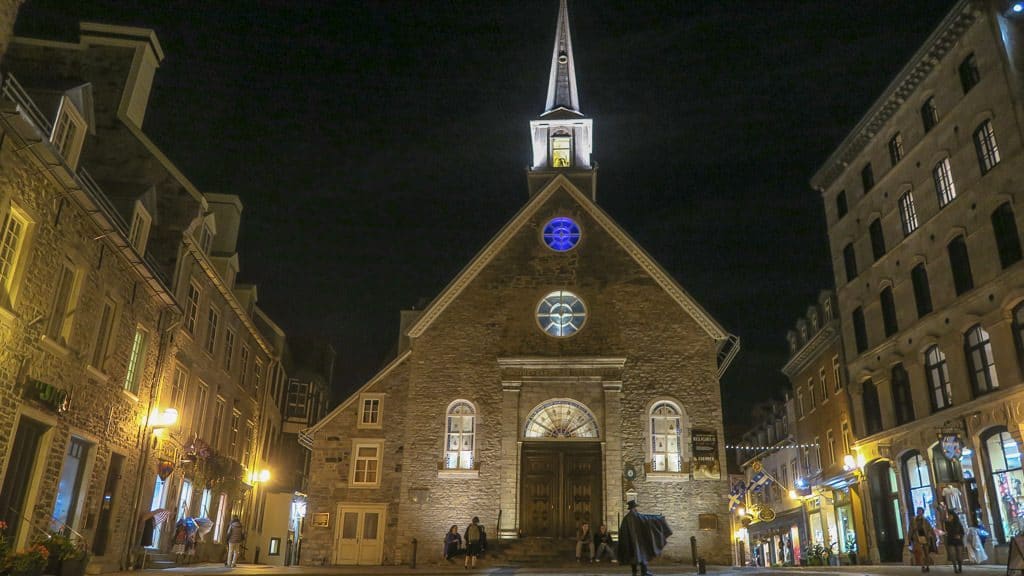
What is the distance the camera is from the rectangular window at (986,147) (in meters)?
21.2

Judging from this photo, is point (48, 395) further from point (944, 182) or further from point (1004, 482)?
point (944, 182)

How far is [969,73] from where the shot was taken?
22875 millimetres

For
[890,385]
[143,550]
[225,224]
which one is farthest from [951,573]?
[225,224]

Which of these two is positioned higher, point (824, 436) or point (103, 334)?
point (824, 436)

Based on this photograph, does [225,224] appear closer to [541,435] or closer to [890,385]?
[541,435]

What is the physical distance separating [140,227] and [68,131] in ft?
14.0

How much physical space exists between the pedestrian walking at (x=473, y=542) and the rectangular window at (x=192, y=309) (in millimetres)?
10557

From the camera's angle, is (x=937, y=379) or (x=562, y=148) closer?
(x=937, y=379)

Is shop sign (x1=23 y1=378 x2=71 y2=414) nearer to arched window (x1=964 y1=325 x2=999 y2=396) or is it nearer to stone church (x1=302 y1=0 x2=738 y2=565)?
stone church (x1=302 y1=0 x2=738 y2=565)

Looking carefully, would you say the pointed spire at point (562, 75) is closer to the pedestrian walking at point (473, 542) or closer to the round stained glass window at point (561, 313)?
the round stained glass window at point (561, 313)

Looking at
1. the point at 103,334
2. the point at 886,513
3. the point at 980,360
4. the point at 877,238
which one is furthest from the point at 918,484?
the point at 103,334

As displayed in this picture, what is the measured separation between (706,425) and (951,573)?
8.23 metres

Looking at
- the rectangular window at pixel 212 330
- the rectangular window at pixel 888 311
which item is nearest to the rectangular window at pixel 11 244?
the rectangular window at pixel 212 330

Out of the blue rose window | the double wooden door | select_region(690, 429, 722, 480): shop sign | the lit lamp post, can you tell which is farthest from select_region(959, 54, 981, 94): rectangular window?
the lit lamp post
